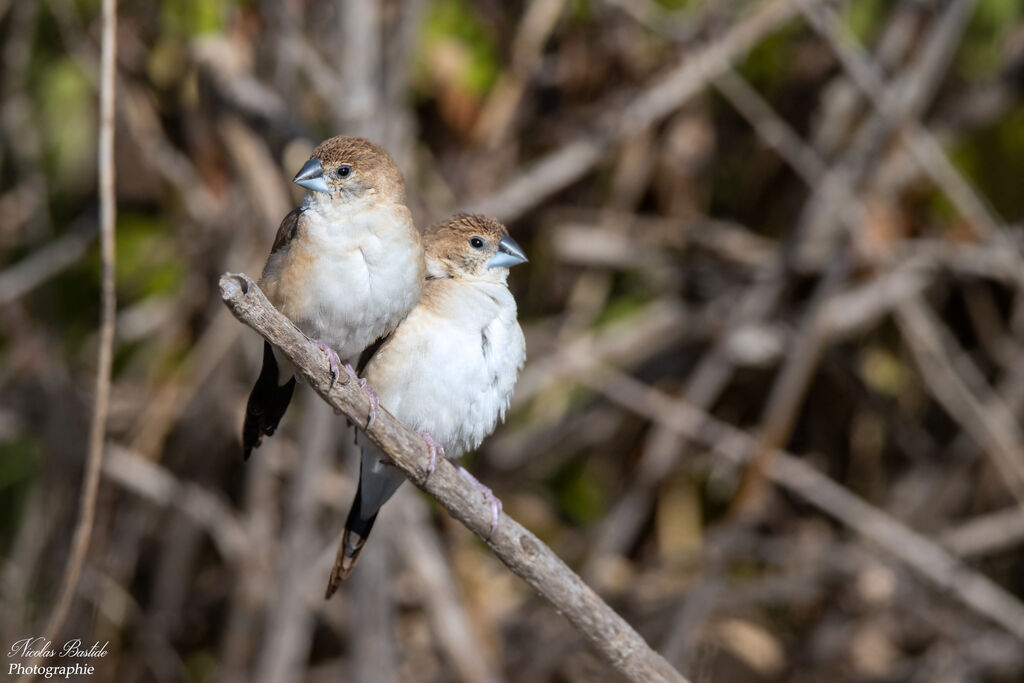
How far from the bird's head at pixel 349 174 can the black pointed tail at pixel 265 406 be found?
1.22 ft

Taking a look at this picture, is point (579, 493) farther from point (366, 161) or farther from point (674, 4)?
point (366, 161)

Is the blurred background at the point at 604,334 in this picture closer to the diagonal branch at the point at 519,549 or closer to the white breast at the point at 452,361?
the white breast at the point at 452,361

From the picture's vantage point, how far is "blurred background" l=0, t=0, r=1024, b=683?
5117 mm

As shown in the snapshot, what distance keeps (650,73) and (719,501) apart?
203cm

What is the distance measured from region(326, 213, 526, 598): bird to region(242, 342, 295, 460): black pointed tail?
365 millimetres

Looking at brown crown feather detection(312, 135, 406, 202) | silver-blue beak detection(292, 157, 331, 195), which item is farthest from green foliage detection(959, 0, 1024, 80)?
silver-blue beak detection(292, 157, 331, 195)

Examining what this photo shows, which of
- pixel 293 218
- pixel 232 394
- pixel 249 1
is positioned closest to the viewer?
pixel 293 218

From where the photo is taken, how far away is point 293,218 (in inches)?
110

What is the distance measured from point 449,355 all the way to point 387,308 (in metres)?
0.39

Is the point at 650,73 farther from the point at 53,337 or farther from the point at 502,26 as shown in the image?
the point at 53,337

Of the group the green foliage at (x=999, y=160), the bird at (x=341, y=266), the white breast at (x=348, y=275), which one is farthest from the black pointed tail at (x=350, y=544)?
the green foliage at (x=999, y=160)

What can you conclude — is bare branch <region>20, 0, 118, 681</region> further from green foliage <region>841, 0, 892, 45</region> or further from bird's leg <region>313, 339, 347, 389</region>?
green foliage <region>841, 0, 892, 45</region>

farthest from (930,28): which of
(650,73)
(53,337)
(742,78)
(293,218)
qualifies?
(53,337)

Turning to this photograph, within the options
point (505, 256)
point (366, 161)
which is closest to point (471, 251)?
point (505, 256)
